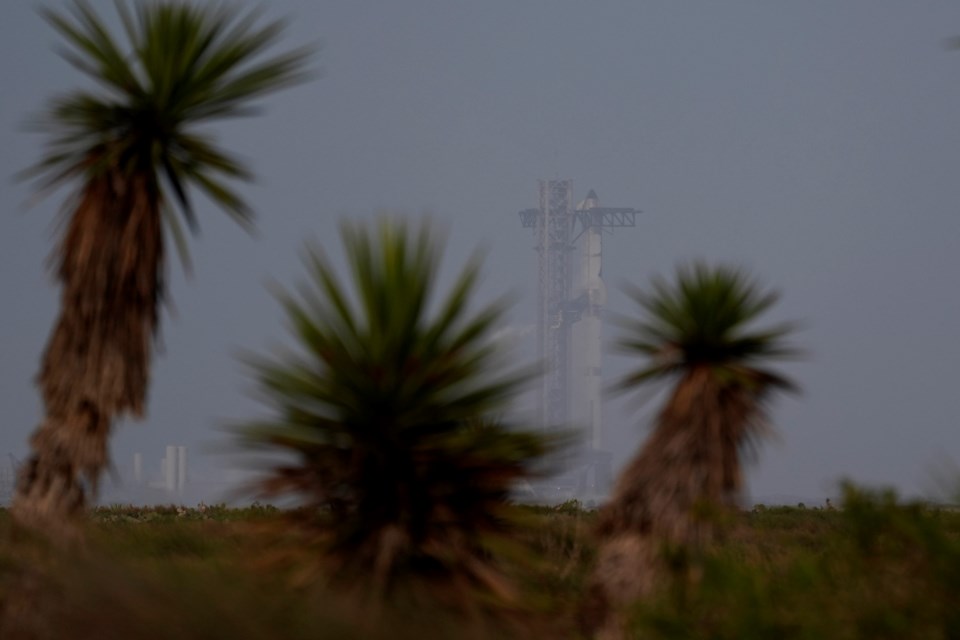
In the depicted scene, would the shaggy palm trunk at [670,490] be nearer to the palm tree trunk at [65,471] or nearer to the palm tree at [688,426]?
the palm tree at [688,426]

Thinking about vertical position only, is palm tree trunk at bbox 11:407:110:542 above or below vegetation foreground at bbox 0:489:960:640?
above

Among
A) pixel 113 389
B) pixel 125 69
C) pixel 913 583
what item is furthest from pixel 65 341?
pixel 913 583

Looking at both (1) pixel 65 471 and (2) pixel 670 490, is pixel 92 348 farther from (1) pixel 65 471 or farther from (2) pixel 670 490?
(2) pixel 670 490

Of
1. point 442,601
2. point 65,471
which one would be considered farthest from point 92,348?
point 442,601

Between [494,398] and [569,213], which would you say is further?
[569,213]

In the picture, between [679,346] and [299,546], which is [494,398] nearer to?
[299,546]

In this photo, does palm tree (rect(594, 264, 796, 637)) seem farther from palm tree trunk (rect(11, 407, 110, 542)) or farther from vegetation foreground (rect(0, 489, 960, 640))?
palm tree trunk (rect(11, 407, 110, 542))

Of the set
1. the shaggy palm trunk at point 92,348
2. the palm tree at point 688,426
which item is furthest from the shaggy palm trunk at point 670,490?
the shaggy palm trunk at point 92,348

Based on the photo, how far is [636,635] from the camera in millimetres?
11547

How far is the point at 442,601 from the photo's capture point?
32.6 feet

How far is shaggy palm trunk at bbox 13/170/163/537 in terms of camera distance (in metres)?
11.9

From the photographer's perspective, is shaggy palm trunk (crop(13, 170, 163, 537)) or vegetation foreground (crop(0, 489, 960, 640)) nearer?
vegetation foreground (crop(0, 489, 960, 640))

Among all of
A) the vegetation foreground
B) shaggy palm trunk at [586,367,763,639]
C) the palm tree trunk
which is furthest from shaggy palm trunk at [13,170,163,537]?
shaggy palm trunk at [586,367,763,639]

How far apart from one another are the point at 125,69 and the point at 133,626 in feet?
18.7
